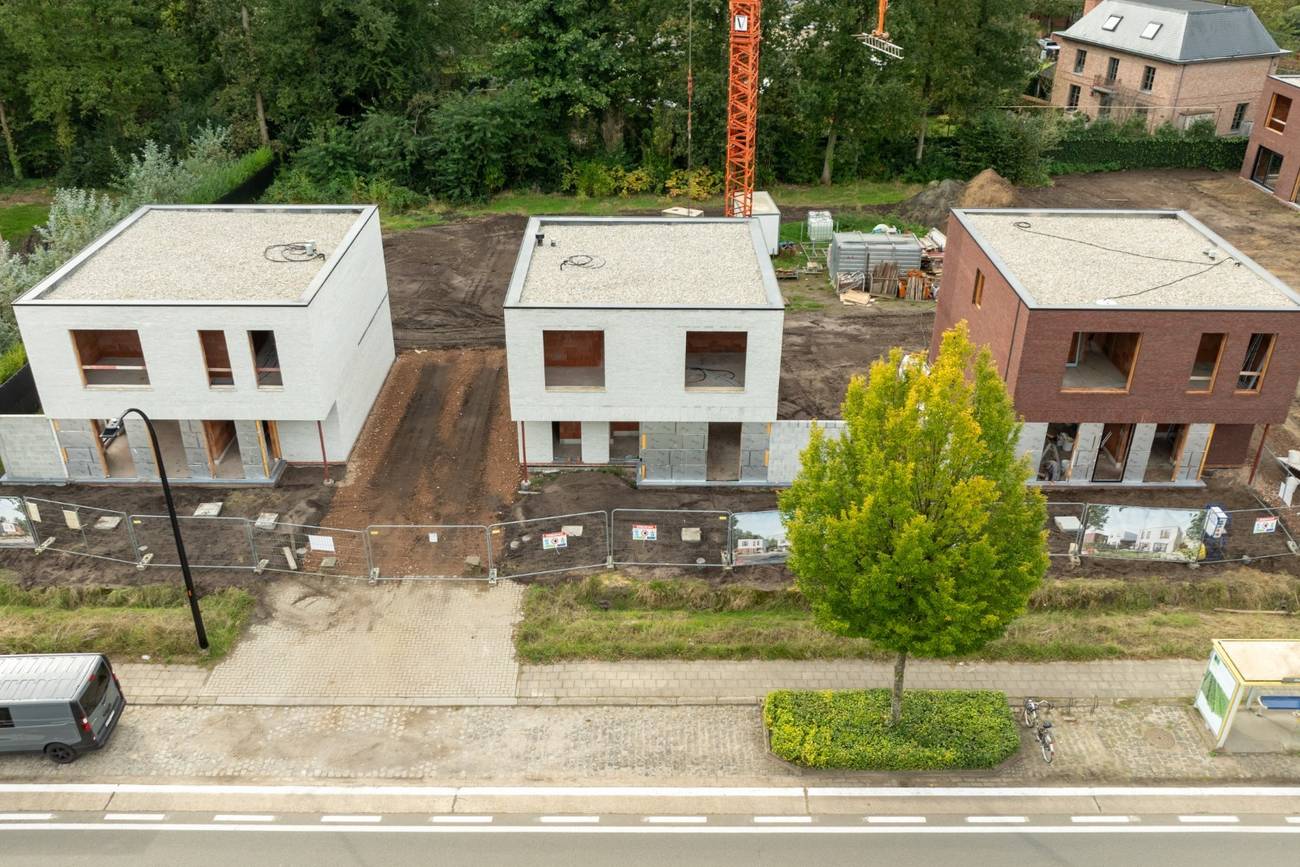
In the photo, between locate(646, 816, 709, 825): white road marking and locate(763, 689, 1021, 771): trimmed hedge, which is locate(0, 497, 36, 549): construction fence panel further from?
locate(763, 689, 1021, 771): trimmed hedge

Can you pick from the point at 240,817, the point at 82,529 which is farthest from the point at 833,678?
the point at 82,529

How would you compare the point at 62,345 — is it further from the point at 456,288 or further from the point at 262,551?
the point at 456,288

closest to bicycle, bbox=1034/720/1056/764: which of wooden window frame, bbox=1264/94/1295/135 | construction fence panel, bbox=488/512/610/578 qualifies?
construction fence panel, bbox=488/512/610/578

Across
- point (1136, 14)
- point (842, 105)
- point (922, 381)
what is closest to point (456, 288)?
point (842, 105)

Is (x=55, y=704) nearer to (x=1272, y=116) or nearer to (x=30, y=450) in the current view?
(x=30, y=450)

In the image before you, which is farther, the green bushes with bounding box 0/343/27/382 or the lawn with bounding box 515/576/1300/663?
the green bushes with bounding box 0/343/27/382

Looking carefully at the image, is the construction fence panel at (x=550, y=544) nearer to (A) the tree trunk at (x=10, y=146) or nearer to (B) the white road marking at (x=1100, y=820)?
A: (B) the white road marking at (x=1100, y=820)
